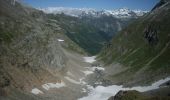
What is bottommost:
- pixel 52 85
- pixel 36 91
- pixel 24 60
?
pixel 36 91

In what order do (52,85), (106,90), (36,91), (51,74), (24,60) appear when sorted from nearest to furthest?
(36,91) < (24,60) < (52,85) < (51,74) < (106,90)

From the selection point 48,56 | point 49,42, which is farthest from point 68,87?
point 49,42

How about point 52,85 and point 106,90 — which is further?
point 106,90

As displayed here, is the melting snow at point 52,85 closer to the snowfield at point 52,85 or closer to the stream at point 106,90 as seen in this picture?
the snowfield at point 52,85

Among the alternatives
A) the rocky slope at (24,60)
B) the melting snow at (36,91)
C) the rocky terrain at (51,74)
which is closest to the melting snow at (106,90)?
the rocky terrain at (51,74)

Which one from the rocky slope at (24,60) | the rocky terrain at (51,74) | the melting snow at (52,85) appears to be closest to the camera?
the rocky slope at (24,60)

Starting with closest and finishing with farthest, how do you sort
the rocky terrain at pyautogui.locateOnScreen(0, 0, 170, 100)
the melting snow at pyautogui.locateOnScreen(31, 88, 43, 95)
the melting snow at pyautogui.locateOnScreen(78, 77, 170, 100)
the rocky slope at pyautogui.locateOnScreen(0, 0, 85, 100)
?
the rocky slope at pyautogui.locateOnScreen(0, 0, 85, 100) → the rocky terrain at pyautogui.locateOnScreen(0, 0, 170, 100) → the melting snow at pyautogui.locateOnScreen(31, 88, 43, 95) → the melting snow at pyautogui.locateOnScreen(78, 77, 170, 100)

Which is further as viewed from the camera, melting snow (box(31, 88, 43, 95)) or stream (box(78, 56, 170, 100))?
stream (box(78, 56, 170, 100))

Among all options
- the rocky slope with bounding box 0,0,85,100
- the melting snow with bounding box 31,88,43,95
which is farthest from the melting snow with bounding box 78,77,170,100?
the melting snow with bounding box 31,88,43,95

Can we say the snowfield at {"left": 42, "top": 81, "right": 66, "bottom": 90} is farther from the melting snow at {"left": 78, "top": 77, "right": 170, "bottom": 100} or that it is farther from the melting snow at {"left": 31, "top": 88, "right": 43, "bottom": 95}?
the melting snow at {"left": 78, "top": 77, "right": 170, "bottom": 100}

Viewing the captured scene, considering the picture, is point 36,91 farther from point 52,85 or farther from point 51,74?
point 51,74

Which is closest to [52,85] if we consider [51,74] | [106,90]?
[51,74]
